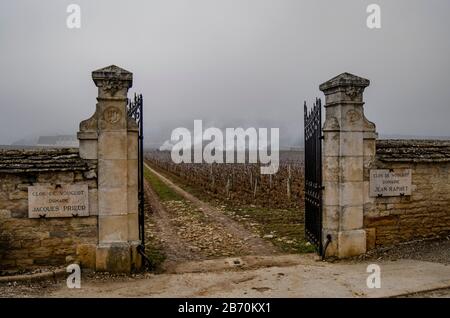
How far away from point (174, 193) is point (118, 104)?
1654 cm

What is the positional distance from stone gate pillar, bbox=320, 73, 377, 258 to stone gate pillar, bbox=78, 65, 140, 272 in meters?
3.73

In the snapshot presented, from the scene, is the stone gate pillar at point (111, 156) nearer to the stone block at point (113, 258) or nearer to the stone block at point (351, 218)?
the stone block at point (113, 258)

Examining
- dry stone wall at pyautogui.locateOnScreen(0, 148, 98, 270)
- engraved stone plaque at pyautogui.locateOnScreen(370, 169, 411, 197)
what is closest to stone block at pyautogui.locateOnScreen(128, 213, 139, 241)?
dry stone wall at pyautogui.locateOnScreen(0, 148, 98, 270)

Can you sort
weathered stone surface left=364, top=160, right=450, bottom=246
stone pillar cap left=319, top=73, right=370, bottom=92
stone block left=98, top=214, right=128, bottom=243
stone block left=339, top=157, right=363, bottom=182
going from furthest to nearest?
1. weathered stone surface left=364, top=160, right=450, bottom=246
2. stone block left=339, top=157, right=363, bottom=182
3. stone pillar cap left=319, top=73, right=370, bottom=92
4. stone block left=98, top=214, right=128, bottom=243

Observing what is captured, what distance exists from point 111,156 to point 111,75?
1367mm

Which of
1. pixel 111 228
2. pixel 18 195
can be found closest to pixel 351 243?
pixel 111 228

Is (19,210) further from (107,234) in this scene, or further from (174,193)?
(174,193)

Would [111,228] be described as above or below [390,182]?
below

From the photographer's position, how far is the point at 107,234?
7129mm

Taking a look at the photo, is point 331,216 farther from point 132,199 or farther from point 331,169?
point 132,199

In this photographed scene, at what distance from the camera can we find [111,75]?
23.1 ft

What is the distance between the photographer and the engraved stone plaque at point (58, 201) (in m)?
6.93

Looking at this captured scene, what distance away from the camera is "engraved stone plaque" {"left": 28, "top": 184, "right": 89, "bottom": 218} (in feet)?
22.7

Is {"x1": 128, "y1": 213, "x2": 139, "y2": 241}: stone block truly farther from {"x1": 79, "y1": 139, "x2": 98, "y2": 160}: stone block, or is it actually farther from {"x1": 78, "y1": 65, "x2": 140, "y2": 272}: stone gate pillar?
{"x1": 79, "y1": 139, "x2": 98, "y2": 160}: stone block
